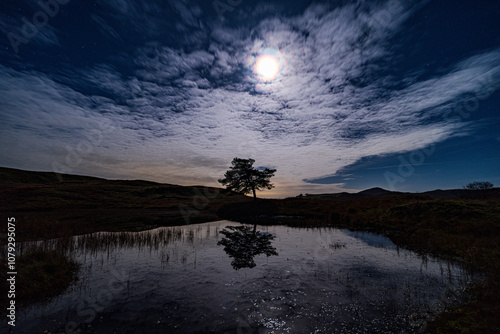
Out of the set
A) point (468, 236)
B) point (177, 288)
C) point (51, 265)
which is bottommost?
point (177, 288)

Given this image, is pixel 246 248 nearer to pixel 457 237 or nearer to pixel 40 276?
pixel 40 276

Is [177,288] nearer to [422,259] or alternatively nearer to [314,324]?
[314,324]

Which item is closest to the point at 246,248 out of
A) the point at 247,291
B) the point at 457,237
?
the point at 247,291

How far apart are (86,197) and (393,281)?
83.6 meters

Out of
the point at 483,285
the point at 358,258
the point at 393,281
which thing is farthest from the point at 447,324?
the point at 358,258

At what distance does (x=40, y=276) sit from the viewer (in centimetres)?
1052

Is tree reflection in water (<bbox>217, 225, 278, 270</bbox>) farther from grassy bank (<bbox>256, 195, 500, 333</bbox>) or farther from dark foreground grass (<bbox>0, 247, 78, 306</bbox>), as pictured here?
grassy bank (<bbox>256, 195, 500, 333</bbox>)

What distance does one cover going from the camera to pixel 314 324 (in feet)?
25.4

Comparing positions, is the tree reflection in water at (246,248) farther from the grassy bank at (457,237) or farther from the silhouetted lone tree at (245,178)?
the silhouetted lone tree at (245,178)

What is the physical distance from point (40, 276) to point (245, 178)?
5289 centimetres

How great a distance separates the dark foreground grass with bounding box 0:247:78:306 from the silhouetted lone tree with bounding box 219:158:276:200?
1969 inches

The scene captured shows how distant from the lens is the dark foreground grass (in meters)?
9.25

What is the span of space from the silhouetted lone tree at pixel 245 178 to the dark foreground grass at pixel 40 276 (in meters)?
50.0

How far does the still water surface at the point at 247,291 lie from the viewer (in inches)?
304
